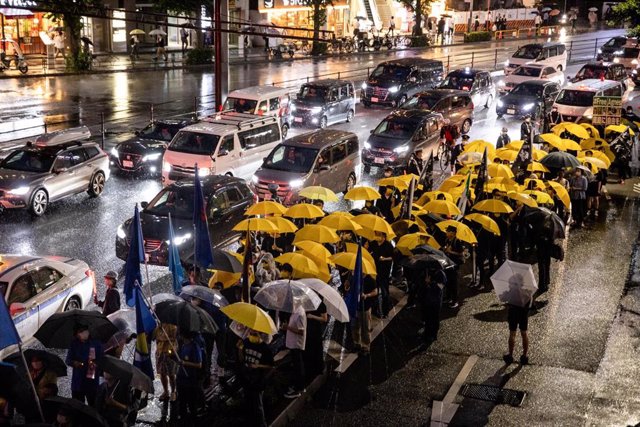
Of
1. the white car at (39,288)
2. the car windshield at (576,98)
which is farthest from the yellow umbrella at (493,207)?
the car windshield at (576,98)

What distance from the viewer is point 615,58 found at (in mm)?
51906

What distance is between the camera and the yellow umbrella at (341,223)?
Answer: 14275 mm

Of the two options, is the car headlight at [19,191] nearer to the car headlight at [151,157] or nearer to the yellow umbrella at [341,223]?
the car headlight at [151,157]

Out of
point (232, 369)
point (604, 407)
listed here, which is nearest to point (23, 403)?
point (232, 369)

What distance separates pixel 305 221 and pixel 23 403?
26.6 feet

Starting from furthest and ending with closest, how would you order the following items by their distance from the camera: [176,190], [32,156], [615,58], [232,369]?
[615,58]
[32,156]
[176,190]
[232,369]

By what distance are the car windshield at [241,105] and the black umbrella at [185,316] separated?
19886mm

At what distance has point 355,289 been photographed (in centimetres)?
1229

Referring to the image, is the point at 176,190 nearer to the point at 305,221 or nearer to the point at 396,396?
the point at 305,221

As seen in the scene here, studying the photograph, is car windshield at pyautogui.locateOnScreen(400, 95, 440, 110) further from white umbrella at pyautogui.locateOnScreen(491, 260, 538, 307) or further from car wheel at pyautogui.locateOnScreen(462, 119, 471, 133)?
white umbrella at pyautogui.locateOnScreen(491, 260, 538, 307)

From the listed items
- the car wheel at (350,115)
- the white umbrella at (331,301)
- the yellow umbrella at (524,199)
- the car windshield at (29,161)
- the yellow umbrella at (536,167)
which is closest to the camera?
the white umbrella at (331,301)

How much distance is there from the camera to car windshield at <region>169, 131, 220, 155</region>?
73.4 feet

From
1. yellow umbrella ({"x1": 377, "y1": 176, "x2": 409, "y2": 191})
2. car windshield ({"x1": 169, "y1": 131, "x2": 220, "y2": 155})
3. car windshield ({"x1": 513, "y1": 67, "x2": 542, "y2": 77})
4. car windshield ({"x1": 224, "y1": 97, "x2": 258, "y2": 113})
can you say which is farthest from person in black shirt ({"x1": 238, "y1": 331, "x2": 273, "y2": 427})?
car windshield ({"x1": 513, "y1": 67, "x2": 542, "y2": 77})

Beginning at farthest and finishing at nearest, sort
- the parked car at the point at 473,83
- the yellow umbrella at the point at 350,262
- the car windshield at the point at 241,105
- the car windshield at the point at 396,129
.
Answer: the parked car at the point at 473,83 → the car windshield at the point at 241,105 → the car windshield at the point at 396,129 → the yellow umbrella at the point at 350,262
